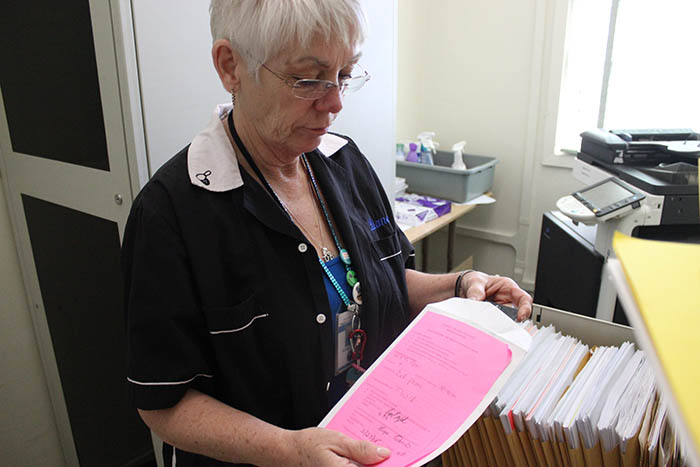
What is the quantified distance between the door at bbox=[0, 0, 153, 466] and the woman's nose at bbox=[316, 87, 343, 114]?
478mm

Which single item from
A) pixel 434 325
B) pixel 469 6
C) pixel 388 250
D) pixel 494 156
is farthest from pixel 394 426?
pixel 469 6

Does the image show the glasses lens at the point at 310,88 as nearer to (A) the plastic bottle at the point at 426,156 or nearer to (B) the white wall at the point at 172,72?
(B) the white wall at the point at 172,72

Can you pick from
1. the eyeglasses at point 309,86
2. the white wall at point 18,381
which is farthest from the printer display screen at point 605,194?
the white wall at point 18,381

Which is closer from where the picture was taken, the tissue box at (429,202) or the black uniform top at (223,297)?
the black uniform top at (223,297)

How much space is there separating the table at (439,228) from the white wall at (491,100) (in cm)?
31

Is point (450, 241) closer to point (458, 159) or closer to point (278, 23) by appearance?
point (458, 159)

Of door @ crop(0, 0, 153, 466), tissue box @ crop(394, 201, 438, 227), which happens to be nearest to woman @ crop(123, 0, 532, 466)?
door @ crop(0, 0, 153, 466)

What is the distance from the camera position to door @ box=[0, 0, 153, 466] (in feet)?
3.67

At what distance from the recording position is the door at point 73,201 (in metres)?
1.12

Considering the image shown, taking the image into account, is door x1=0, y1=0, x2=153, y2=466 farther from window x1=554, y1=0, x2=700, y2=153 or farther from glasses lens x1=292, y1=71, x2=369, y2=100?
window x1=554, y1=0, x2=700, y2=153

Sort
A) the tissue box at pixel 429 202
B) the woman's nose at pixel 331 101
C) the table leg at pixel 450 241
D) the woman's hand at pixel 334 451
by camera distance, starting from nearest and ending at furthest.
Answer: the woman's hand at pixel 334 451, the woman's nose at pixel 331 101, the tissue box at pixel 429 202, the table leg at pixel 450 241

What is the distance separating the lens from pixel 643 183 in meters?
1.72

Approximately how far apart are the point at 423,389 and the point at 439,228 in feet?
6.28

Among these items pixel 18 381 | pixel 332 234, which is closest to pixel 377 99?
pixel 332 234
